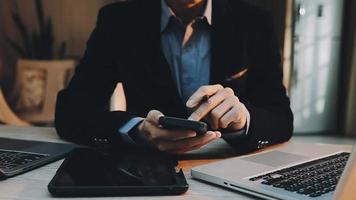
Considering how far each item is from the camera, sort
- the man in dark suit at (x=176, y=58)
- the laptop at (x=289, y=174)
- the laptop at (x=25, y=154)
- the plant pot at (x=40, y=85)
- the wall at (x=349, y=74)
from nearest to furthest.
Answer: the laptop at (x=289, y=174) < the laptop at (x=25, y=154) < the man in dark suit at (x=176, y=58) < the plant pot at (x=40, y=85) < the wall at (x=349, y=74)

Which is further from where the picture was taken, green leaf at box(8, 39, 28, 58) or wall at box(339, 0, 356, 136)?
wall at box(339, 0, 356, 136)

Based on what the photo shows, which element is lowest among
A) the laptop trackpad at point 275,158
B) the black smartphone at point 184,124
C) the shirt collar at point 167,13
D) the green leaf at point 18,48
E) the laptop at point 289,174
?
the green leaf at point 18,48

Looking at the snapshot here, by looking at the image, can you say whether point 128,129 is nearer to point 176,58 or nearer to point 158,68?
point 158,68

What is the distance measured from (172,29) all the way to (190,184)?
66cm

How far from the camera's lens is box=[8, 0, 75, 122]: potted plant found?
3.19 metres

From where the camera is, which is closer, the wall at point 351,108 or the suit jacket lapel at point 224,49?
the suit jacket lapel at point 224,49

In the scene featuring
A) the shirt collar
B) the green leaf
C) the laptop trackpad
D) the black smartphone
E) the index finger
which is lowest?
the green leaf

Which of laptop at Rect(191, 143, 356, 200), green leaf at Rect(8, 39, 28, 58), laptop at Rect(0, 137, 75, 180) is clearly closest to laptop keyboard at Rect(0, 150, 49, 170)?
laptop at Rect(0, 137, 75, 180)

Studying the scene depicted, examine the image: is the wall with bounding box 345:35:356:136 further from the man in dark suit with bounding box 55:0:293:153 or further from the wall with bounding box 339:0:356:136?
the man in dark suit with bounding box 55:0:293:153

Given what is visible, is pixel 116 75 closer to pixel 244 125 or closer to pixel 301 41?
pixel 244 125

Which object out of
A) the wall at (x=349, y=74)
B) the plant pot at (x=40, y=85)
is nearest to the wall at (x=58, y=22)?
the plant pot at (x=40, y=85)

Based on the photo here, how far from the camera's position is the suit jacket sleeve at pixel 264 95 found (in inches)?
37.7

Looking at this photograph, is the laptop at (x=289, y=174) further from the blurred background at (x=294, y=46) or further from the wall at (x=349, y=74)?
the wall at (x=349, y=74)

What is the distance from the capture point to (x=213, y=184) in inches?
26.8
